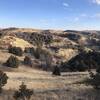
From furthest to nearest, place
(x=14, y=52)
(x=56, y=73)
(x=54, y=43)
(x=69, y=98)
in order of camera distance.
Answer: (x=54, y=43) → (x=14, y=52) → (x=56, y=73) → (x=69, y=98)

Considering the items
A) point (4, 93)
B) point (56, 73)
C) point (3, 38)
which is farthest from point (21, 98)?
point (3, 38)

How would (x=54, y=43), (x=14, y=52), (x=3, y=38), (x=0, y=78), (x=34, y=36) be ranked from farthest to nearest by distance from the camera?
(x=34, y=36) < (x=54, y=43) < (x=3, y=38) < (x=14, y=52) < (x=0, y=78)

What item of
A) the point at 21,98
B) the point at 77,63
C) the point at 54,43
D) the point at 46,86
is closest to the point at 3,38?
the point at 54,43

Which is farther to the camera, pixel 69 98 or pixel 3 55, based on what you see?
pixel 3 55

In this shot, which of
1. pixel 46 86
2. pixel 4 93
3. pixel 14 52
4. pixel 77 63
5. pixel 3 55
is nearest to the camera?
pixel 4 93

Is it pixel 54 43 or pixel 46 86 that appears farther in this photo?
pixel 54 43

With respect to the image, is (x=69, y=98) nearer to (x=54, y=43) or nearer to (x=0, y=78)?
(x=0, y=78)

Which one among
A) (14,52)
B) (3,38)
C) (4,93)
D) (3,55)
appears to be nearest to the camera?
(4,93)

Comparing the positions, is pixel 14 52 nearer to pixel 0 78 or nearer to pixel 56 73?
pixel 56 73

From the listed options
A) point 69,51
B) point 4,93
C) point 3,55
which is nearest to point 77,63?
point 3,55
